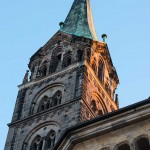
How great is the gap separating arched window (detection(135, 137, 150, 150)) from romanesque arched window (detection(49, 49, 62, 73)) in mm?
28168

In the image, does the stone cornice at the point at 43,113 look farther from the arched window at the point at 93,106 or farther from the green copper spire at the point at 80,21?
the green copper spire at the point at 80,21

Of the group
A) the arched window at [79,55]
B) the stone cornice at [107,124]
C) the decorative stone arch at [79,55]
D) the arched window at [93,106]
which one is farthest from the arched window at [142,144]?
the arched window at [79,55]

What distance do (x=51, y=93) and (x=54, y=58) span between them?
5411 millimetres

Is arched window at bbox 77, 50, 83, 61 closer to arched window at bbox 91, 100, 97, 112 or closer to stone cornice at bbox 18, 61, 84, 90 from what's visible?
stone cornice at bbox 18, 61, 84, 90

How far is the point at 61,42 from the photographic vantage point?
46406 mm

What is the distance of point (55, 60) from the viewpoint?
44.9 m

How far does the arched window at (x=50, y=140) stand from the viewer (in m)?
35.7

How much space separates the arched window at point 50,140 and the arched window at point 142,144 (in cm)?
2037

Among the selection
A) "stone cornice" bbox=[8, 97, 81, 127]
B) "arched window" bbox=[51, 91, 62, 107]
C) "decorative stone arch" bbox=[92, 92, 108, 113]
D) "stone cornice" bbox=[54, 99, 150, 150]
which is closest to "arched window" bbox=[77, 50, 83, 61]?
"decorative stone arch" bbox=[92, 92, 108, 113]

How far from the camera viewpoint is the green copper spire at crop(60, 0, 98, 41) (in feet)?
157

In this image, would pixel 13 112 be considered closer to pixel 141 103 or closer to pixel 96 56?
pixel 96 56

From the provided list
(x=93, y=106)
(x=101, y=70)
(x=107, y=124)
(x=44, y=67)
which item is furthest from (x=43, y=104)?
(x=107, y=124)

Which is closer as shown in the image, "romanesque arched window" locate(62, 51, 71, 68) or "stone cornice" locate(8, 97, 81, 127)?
"stone cornice" locate(8, 97, 81, 127)

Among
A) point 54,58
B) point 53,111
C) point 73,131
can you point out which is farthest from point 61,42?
point 73,131
